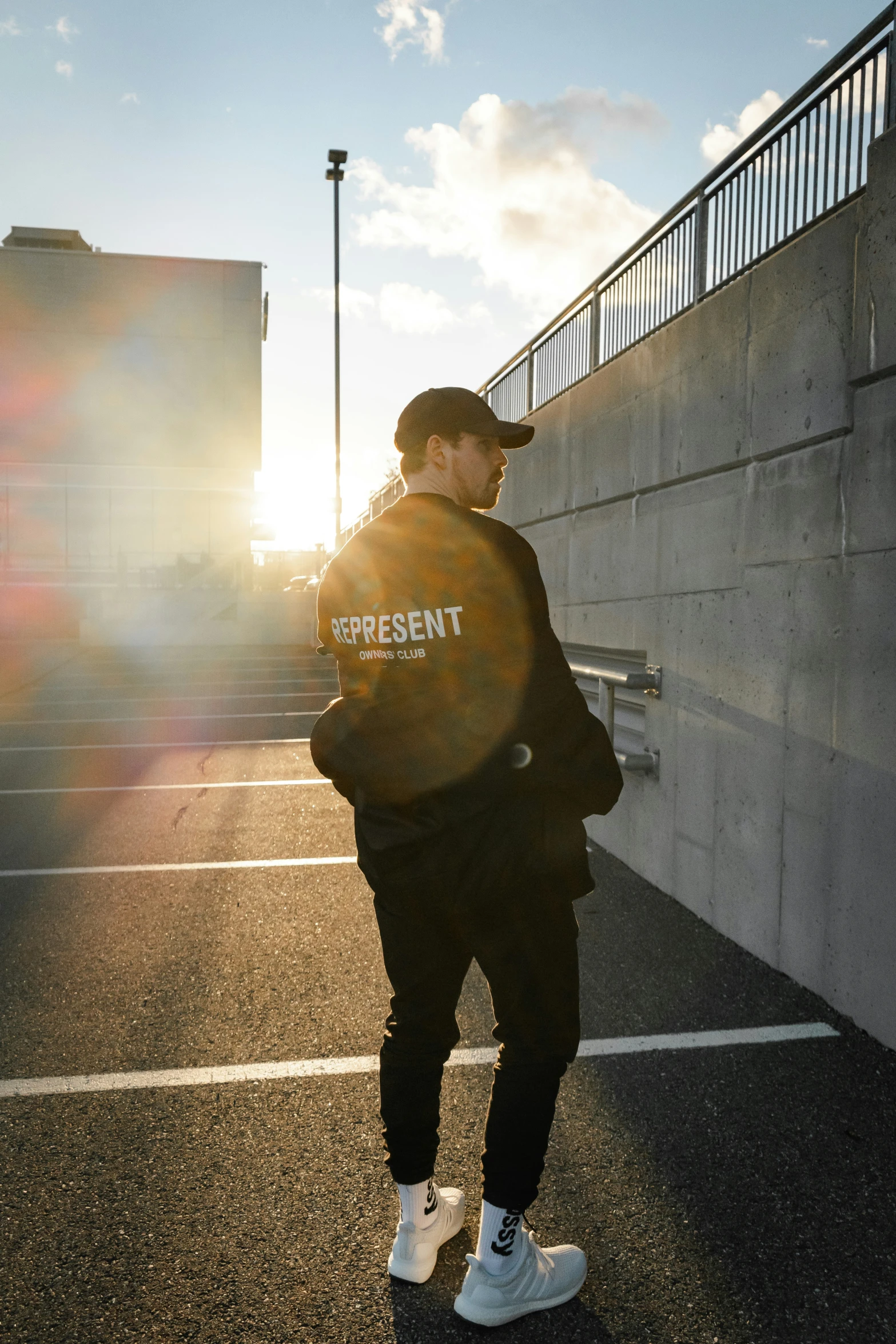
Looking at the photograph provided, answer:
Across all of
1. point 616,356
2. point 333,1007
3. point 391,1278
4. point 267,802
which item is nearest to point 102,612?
point 267,802

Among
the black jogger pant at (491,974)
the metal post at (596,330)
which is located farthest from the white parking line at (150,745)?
the black jogger pant at (491,974)

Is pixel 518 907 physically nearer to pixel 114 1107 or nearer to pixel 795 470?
pixel 114 1107

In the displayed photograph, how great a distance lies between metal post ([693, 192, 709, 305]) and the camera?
5.23 metres

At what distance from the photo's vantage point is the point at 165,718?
13.2 metres

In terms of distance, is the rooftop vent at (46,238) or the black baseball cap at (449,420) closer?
the black baseball cap at (449,420)

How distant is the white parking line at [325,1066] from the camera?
11.0 ft

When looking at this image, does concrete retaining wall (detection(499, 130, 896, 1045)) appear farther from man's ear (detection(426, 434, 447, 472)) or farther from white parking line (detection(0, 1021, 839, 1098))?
man's ear (detection(426, 434, 447, 472))

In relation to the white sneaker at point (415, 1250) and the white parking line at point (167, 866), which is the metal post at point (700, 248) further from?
the white sneaker at point (415, 1250)

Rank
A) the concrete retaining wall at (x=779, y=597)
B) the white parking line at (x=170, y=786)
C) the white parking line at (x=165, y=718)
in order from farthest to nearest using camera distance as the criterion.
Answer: the white parking line at (x=165, y=718), the white parking line at (x=170, y=786), the concrete retaining wall at (x=779, y=597)

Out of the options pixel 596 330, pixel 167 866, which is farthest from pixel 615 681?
pixel 167 866

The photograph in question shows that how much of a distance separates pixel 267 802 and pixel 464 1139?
5.28 meters

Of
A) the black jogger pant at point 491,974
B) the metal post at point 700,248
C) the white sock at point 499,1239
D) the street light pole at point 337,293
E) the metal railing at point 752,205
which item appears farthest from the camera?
the street light pole at point 337,293

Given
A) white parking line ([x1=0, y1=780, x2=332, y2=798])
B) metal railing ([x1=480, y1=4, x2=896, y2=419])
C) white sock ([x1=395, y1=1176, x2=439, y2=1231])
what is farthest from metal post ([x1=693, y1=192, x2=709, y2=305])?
white parking line ([x1=0, y1=780, x2=332, y2=798])

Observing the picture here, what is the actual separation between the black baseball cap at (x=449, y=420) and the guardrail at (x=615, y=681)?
314cm
